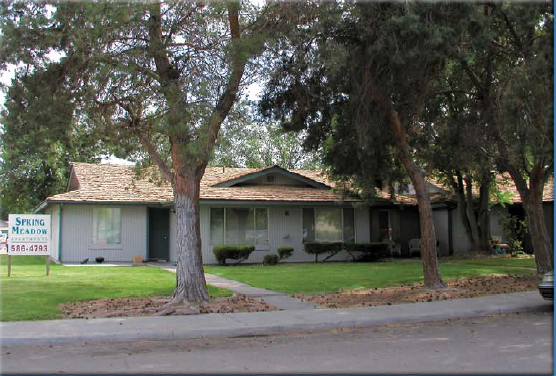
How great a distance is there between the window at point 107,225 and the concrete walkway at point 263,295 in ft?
25.9

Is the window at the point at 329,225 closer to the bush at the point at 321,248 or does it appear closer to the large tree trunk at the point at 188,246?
the bush at the point at 321,248

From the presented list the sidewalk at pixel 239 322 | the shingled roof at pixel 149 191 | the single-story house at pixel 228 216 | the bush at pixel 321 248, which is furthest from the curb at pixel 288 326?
the single-story house at pixel 228 216

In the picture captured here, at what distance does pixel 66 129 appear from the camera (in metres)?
12.1

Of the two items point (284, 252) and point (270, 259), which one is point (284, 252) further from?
point (270, 259)

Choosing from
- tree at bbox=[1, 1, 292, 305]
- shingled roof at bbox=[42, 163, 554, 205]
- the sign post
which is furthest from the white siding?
the sign post

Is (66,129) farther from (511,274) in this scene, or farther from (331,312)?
(511,274)

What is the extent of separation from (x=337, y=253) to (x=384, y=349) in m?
17.5

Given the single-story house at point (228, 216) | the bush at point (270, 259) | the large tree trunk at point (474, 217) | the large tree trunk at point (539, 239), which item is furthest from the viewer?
the large tree trunk at point (474, 217)

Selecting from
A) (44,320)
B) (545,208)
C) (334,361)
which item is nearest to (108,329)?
(44,320)

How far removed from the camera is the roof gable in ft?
82.0

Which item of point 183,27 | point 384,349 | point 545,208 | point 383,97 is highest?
point 183,27

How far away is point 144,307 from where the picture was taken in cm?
1170

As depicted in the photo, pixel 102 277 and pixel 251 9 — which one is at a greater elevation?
pixel 251 9

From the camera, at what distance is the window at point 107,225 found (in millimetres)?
23547
